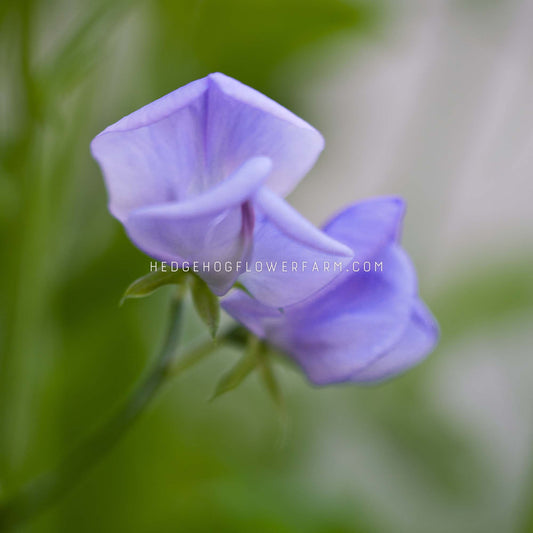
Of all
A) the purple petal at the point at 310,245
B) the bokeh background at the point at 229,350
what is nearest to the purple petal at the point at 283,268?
the purple petal at the point at 310,245

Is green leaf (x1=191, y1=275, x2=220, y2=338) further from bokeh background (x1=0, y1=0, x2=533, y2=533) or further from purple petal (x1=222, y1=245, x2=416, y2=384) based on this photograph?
bokeh background (x1=0, y1=0, x2=533, y2=533)

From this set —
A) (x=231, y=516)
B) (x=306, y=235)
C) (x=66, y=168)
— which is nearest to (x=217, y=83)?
(x=306, y=235)

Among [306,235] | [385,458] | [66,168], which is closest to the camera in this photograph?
[306,235]

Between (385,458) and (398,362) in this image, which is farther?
(385,458)

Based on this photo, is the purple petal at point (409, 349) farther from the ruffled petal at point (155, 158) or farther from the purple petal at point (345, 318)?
the ruffled petal at point (155, 158)

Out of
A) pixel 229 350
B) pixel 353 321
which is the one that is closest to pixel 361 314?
pixel 353 321

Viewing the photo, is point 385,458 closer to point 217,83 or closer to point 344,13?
point 344,13
